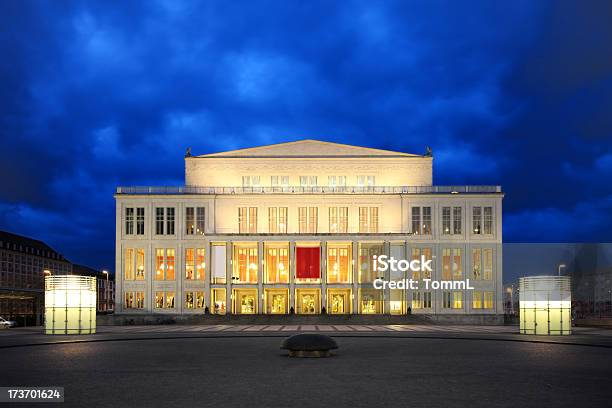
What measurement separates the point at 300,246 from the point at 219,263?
32.5ft

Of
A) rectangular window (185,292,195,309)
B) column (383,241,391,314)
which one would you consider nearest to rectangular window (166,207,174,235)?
rectangular window (185,292,195,309)

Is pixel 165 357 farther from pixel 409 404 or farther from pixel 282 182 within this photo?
pixel 282 182

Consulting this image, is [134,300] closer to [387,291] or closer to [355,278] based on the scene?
[355,278]

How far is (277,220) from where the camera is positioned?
270 ft

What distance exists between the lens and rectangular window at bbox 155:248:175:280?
265 feet

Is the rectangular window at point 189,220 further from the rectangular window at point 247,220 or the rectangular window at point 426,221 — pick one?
the rectangular window at point 426,221

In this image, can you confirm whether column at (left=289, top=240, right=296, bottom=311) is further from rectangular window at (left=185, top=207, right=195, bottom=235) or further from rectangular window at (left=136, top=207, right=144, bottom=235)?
rectangular window at (left=136, top=207, right=144, bottom=235)

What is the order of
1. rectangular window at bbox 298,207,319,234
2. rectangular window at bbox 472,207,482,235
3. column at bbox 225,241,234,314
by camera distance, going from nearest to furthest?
column at bbox 225,241,234,314 → rectangular window at bbox 472,207,482,235 → rectangular window at bbox 298,207,319,234

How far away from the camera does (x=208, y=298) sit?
78562 mm

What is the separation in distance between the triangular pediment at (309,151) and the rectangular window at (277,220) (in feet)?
25.6

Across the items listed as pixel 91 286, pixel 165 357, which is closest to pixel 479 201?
pixel 91 286

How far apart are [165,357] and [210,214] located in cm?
5871

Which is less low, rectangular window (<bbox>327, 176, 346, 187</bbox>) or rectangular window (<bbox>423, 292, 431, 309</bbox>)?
rectangular window (<bbox>327, 176, 346, 187</bbox>)

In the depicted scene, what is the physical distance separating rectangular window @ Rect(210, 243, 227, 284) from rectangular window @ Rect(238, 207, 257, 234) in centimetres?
382
